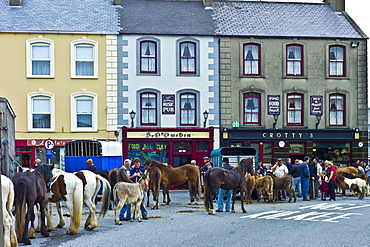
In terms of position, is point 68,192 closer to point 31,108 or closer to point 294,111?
point 31,108

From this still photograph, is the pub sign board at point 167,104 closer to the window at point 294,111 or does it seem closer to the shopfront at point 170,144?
the shopfront at point 170,144

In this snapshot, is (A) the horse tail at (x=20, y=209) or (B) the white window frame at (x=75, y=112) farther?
(B) the white window frame at (x=75, y=112)

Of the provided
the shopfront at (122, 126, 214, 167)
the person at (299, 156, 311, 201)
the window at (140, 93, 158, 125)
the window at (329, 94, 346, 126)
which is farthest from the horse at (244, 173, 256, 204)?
the window at (329, 94, 346, 126)

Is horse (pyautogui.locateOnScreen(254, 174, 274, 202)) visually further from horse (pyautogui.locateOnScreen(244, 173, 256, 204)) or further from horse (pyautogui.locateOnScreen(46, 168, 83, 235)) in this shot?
horse (pyautogui.locateOnScreen(46, 168, 83, 235))

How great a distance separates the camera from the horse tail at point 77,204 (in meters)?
13.1

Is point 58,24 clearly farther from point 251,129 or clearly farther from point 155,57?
point 251,129

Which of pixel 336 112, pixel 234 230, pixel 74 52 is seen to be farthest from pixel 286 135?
pixel 234 230

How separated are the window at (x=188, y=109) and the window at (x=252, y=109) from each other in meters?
3.13

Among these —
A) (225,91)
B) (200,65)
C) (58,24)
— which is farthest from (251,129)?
(58,24)

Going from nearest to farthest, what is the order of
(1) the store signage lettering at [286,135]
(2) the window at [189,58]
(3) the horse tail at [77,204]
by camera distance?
1. (3) the horse tail at [77,204]
2. (2) the window at [189,58]
3. (1) the store signage lettering at [286,135]

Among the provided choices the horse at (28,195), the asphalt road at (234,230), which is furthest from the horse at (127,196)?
the horse at (28,195)

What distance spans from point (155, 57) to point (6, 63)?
8473 millimetres

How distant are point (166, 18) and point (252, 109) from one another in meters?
7.71

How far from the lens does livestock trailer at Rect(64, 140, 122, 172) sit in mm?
24188
